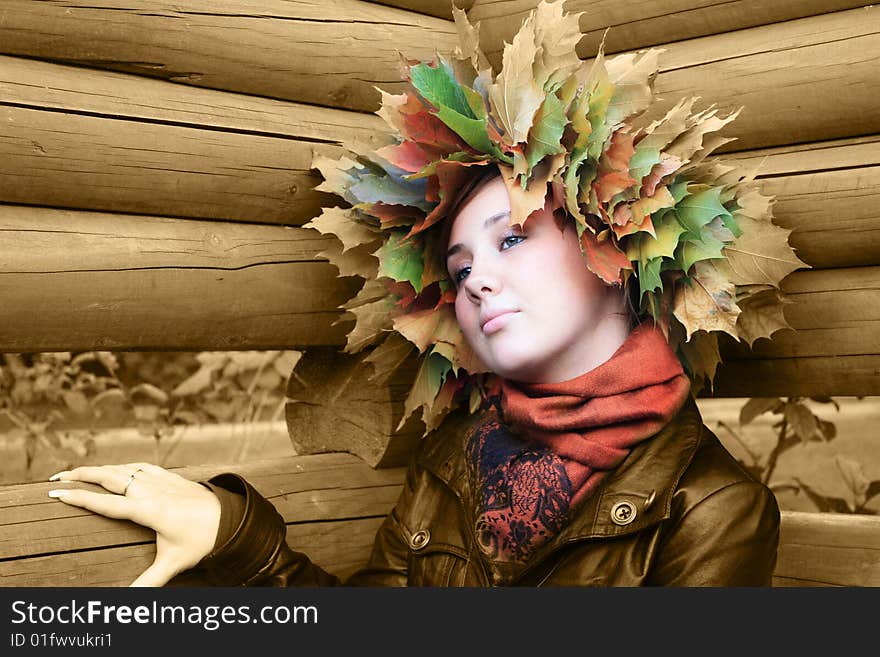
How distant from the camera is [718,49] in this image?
2254 mm

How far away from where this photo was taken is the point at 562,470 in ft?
5.77

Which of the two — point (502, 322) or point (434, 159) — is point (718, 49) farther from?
point (502, 322)

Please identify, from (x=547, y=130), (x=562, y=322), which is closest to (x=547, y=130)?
(x=547, y=130)

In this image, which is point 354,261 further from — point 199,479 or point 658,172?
point 658,172

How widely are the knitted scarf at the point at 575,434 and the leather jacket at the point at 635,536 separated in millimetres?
33

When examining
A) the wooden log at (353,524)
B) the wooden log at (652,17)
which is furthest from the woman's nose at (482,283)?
the wooden log at (652,17)

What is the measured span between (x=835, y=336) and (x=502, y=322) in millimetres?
819

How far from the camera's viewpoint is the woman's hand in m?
1.82

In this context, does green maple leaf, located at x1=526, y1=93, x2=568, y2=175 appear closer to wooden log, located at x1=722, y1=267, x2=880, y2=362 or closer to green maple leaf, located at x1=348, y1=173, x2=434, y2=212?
green maple leaf, located at x1=348, y1=173, x2=434, y2=212

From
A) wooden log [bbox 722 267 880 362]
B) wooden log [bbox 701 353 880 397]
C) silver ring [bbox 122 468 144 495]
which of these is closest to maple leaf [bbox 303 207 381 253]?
silver ring [bbox 122 468 144 495]

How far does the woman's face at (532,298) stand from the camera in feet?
5.75

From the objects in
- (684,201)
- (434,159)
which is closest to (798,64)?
(684,201)

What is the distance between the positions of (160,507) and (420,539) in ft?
1.63

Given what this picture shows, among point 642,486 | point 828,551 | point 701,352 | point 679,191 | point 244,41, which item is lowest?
point 828,551
